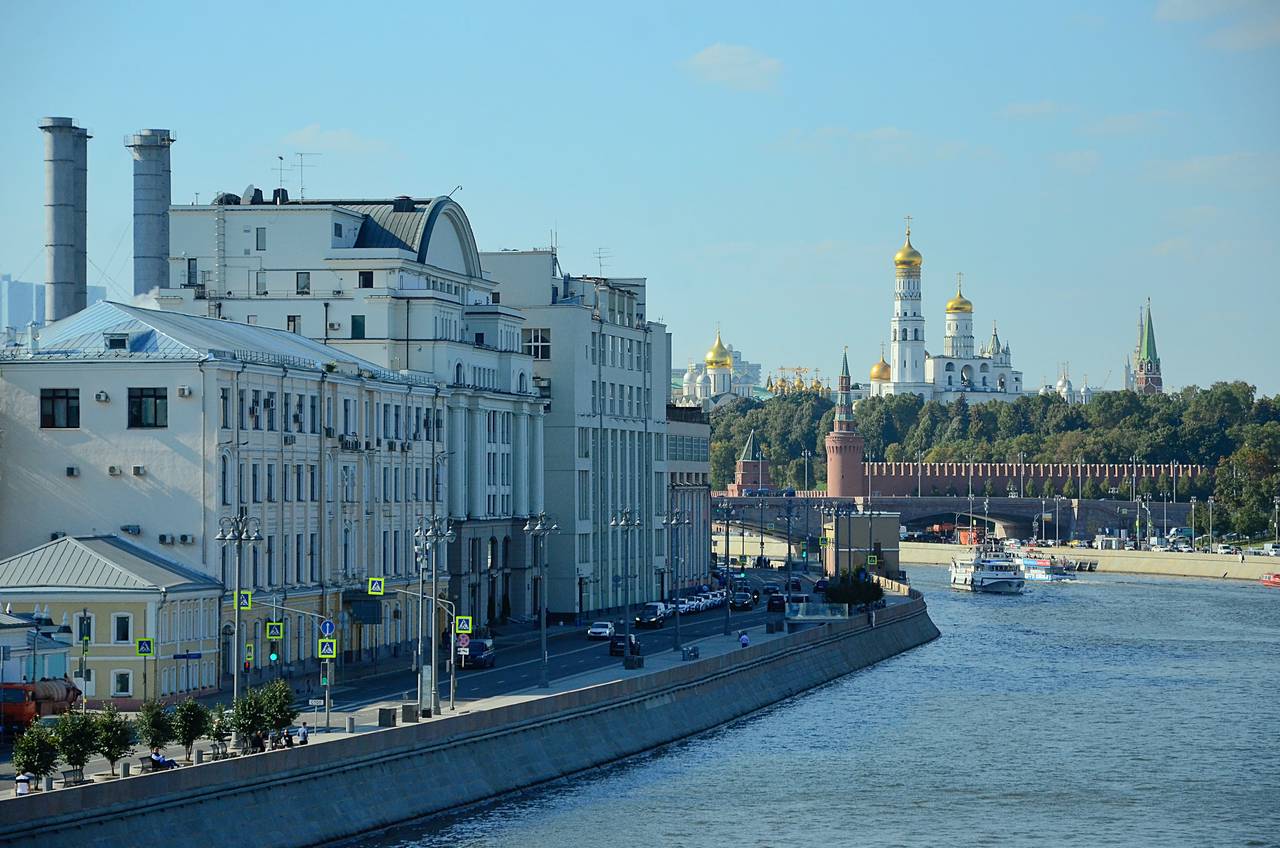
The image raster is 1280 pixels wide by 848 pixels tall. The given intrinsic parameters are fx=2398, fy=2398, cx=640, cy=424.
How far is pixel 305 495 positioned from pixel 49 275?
93.1ft

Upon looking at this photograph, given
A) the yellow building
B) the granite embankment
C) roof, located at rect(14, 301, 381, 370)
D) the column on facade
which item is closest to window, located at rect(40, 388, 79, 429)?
roof, located at rect(14, 301, 381, 370)

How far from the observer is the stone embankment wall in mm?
41938

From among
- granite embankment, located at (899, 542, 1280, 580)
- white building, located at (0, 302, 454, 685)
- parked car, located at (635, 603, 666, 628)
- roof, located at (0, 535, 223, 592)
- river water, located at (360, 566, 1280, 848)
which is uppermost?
white building, located at (0, 302, 454, 685)

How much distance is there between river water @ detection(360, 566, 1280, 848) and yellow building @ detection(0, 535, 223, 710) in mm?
10626

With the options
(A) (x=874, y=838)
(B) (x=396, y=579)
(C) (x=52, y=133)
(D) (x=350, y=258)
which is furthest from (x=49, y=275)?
(A) (x=874, y=838)

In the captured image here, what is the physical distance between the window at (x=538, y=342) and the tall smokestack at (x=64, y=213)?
19.2 m

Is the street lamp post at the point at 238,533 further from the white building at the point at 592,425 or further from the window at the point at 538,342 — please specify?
the window at the point at 538,342

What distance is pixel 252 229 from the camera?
91.6 m

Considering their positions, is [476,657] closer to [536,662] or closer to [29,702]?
[536,662]

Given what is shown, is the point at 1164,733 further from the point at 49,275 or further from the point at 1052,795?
the point at 49,275

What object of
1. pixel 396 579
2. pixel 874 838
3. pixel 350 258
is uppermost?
pixel 350 258

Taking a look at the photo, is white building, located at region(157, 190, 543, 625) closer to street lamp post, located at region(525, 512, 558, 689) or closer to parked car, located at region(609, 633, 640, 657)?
street lamp post, located at region(525, 512, 558, 689)

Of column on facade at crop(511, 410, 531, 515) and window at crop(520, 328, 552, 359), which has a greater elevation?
window at crop(520, 328, 552, 359)

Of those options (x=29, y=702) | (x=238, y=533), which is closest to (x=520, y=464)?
(x=238, y=533)
